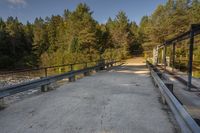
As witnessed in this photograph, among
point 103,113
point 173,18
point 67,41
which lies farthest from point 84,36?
point 103,113

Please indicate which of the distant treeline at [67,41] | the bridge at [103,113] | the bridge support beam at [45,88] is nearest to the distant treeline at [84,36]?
the distant treeline at [67,41]

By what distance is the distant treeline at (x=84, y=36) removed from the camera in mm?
A: 33719

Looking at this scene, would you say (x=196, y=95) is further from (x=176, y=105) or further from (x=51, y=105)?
(x=51, y=105)

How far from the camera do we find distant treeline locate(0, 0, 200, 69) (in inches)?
1328

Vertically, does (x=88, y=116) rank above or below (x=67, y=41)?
below

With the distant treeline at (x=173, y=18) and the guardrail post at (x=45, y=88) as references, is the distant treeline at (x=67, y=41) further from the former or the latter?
the guardrail post at (x=45, y=88)

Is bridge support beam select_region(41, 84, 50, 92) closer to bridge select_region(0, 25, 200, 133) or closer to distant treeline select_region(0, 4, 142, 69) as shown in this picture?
bridge select_region(0, 25, 200, 133)

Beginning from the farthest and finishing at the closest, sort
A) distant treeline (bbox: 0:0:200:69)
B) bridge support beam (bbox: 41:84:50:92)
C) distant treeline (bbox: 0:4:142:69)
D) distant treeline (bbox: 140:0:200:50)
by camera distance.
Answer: distant treeline (bbox: 0:4:142:69) → distant treeline (bbox: 0:0:200:69) → distant treeline (bbox: 140:0:200:50) → bridge support beam (bbox: 41:84:50:92)

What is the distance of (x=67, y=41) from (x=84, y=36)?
855cm

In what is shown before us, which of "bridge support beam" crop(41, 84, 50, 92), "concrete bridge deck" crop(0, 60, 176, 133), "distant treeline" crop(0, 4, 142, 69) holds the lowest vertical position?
"concrete bridge deck" crop(0, 60, 176, 133)

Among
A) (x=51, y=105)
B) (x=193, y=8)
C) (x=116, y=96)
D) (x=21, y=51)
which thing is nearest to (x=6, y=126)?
(x=51, y=105)

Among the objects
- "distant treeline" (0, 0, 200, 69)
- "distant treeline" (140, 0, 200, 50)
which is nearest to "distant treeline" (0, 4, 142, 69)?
"distant treeline" (0, 0, 200, 69)

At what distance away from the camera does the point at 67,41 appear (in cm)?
4362

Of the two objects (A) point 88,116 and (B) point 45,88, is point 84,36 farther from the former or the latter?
(A) point 88,116
